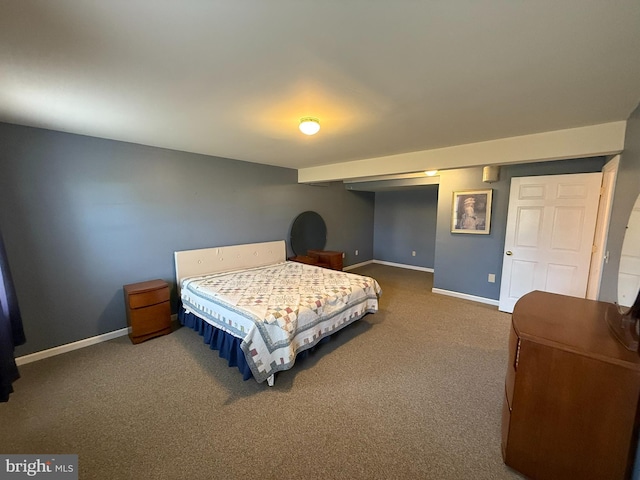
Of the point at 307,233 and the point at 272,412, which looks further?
the point at 307,233

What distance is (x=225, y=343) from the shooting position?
242 cm

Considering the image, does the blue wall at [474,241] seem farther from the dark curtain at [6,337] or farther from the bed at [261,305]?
the dark curtain at [6,337]

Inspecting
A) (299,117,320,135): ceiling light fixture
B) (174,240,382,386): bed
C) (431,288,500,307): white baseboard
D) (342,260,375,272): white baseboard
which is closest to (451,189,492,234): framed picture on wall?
(431,288,500,307): white baseboard

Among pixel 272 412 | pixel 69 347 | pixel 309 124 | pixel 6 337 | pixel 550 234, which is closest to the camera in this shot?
pixel 6 337

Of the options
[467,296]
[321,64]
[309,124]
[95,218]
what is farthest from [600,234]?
[95,218]

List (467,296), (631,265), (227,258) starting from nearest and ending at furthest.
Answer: (631,265) → (227,258) → (467,296)

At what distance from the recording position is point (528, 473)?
1.36 meters

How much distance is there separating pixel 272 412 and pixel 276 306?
81cm

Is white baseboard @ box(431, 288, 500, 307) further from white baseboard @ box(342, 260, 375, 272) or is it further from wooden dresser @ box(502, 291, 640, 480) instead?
wooden dresser @ box(502, 291, 640, 480)

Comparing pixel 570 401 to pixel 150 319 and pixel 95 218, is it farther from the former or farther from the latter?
pixel 95 218

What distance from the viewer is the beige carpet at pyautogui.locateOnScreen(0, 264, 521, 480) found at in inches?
57.7

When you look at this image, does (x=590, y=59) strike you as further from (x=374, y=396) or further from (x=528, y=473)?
(x=374, y=396)

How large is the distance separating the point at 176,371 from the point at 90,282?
146 cm

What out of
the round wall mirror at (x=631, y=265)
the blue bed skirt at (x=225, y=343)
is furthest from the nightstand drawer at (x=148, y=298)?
the round wall mirror at (x=631, y=265)
